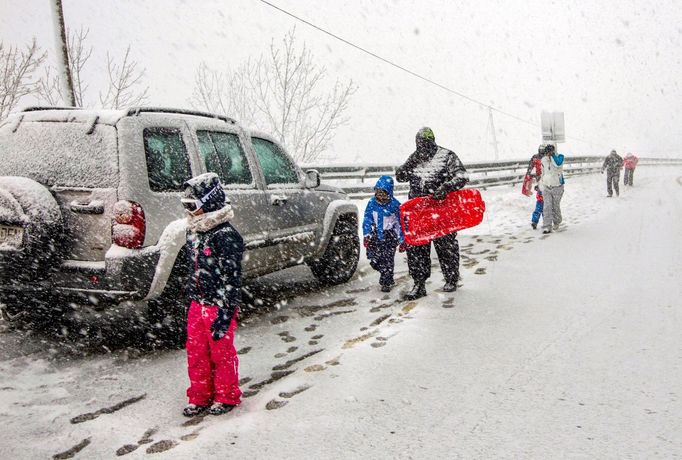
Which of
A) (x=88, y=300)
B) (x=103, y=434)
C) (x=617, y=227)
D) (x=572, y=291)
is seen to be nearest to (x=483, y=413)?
(x=103, y=434)

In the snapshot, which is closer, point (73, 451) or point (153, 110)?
point (73, 451)

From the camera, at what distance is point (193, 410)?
326 centimetres

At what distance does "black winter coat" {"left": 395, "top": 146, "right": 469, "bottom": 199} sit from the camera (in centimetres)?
569

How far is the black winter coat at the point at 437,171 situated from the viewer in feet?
18.7

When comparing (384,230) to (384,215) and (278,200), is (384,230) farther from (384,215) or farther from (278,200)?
(278,200)

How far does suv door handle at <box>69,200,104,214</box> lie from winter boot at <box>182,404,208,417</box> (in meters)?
1.54

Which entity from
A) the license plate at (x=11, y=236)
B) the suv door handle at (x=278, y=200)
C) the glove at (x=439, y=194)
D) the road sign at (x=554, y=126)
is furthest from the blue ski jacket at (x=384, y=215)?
the road sign at (x=554, y=126)

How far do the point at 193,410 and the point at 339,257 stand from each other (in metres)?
3.59

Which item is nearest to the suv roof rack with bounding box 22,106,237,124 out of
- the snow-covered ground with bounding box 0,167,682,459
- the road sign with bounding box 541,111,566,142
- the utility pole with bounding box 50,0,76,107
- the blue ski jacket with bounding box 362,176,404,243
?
the blue ski jacket with bounding box 362,176,404,243

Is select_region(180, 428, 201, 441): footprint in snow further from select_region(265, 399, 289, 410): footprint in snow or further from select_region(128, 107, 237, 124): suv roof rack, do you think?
select_region(128, 107, 237, 124): suv roof rack

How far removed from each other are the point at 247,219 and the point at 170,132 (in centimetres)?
103

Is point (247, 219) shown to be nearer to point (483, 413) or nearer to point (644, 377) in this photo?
point (483, 413)

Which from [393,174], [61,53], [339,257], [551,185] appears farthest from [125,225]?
[393,174]

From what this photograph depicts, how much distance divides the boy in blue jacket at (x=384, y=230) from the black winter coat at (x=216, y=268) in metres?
2.71
